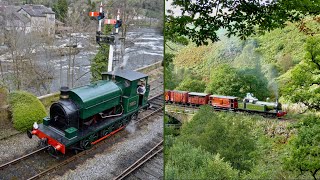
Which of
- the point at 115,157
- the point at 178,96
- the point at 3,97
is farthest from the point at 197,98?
the point at 3,97

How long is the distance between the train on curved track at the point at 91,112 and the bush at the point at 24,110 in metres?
0.42

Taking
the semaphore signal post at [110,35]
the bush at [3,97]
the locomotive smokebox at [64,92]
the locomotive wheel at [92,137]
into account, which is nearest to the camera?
the locomotive smokebox at [64,92]

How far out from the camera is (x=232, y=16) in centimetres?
177

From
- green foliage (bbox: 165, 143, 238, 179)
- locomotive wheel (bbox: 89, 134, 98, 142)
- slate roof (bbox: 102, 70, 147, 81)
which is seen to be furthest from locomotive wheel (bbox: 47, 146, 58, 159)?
green foliage (bbox: 165, 143, 238, 179)

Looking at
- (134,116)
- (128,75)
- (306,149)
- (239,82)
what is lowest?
(134,116)

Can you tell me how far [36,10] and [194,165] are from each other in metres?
3.50

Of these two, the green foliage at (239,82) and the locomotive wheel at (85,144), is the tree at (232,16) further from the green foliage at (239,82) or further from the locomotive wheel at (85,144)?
the locomotive wheel at (85,144)

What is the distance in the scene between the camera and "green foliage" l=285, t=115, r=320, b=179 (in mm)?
1874

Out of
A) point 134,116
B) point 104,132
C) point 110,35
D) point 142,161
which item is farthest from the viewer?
point 134,116

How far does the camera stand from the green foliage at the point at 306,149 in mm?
1874

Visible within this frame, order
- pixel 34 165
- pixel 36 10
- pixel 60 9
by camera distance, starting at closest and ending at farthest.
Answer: pixel 34 165
pixel 36 10
pixel 60 9

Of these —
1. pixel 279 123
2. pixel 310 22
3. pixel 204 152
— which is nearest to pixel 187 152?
pixel 204 152

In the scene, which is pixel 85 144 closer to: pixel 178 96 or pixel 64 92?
pixel 64 92

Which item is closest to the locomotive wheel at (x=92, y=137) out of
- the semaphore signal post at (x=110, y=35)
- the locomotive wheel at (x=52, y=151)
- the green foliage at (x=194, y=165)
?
the locomotive wheel at (x=52, y=151)
